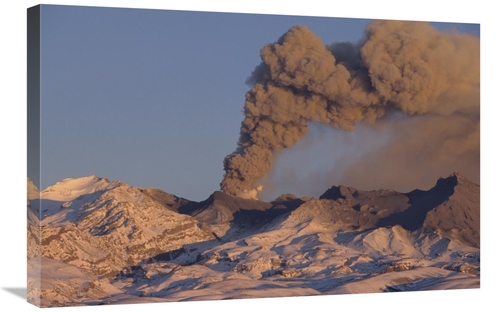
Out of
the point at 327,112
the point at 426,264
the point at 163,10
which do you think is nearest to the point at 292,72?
the point at 327,112

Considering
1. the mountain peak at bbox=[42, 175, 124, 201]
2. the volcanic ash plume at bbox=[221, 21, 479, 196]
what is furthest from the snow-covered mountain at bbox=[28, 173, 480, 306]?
the volcanic ash plume at bbox=[221, 21, 479, 196]

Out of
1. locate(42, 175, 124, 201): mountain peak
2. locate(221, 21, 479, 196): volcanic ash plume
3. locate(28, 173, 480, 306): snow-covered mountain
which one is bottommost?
locate(28, 173, 480, 306): snow-covered mountain

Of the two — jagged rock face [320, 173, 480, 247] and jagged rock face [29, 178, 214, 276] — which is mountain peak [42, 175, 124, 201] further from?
jagged rock face [320, 173, 480, 247]

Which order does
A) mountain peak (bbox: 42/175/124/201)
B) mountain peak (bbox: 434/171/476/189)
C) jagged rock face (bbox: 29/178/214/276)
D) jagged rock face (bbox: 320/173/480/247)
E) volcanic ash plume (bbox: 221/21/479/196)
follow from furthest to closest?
mountain peak (bbox: 434/171/476/189) < jagged rock face (bbox: 320/173/480/247) < volcanic ash plume (bbox: 221/21/479/196) < jagged rock face (bbox: 29/178/214/276) < mountain peak (bbox: 42/175/124/201)

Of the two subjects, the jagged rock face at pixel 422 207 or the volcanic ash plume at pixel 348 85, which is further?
the jagged rock face at pixel 422 207

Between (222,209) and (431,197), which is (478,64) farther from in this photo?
(222,209)

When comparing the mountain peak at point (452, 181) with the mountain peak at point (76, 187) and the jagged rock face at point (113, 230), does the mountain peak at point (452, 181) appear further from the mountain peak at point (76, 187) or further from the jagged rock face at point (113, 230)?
the mountain peak at point (76, 187)

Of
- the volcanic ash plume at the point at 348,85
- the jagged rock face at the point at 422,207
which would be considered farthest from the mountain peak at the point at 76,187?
the jagged rock face at the point at 422,207

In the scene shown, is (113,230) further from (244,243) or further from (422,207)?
(422,207)
